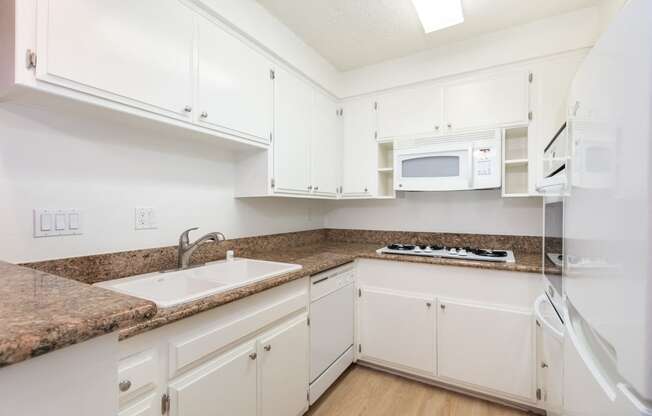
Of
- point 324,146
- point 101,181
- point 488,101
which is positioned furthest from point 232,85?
point 488,101

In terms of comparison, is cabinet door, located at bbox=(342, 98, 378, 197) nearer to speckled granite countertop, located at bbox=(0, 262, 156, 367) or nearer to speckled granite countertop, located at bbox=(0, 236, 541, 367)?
speckled granite countertop, located at bbox=(0, 236, 541, 367)

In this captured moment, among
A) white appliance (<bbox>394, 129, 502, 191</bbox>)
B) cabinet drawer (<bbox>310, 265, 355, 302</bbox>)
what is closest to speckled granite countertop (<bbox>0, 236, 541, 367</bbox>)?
cabinet drawer (<bbox>310, 265, 355, 302</bbox>)

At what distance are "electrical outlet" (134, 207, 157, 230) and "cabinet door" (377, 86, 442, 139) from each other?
184cm

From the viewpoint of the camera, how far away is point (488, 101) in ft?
7.04

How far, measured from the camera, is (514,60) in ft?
6.78

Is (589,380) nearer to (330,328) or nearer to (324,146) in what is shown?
(330,328)

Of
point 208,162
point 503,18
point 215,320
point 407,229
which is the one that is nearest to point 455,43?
point 503,18

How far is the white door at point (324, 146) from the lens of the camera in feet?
7.89

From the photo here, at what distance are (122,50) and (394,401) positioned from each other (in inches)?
92.6

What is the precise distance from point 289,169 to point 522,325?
1768mm

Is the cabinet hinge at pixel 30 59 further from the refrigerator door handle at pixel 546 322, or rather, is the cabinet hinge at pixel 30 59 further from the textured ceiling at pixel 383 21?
the refrigerator door handle at pixel 546 322

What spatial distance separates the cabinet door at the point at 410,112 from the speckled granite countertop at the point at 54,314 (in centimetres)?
230

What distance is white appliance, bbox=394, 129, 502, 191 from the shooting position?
6.84 ft

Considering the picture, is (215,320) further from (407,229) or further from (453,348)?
(407,229)
